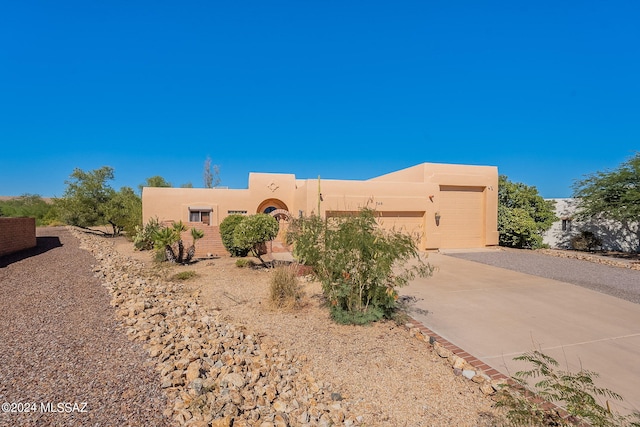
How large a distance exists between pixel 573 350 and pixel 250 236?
27.7 feet

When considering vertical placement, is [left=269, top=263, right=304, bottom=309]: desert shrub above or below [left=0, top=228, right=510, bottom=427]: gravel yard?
above

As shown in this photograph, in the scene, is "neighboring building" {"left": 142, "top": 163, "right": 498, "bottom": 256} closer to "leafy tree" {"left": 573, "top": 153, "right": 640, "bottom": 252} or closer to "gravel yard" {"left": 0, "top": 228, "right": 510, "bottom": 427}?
"leafy tree" {"left": 573, "top": 153, "right": 640, "bottom": 252}

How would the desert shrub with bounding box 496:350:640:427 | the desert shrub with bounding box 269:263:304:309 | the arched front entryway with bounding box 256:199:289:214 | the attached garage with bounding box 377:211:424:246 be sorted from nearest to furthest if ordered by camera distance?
1. the desert shrub with bounding box 496:350:640:427
2. the desert shrub with bounding box 269:263:304:309
3. the attached garage with bounding box 377:211:424:246
4. the arched front entryway with bounding box 256:199:289:214

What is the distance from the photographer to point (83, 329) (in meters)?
5.03

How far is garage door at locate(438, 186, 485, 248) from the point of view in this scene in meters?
18.1

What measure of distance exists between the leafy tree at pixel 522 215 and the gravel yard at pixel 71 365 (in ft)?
65.5

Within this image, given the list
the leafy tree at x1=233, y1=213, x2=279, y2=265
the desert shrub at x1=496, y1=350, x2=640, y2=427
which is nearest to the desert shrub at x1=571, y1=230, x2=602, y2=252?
the leafy tree at x1=233, y1=213, x2=279, y2=265

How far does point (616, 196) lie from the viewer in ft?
54.2

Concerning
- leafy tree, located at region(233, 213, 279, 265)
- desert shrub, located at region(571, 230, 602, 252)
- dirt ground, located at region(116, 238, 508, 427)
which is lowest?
dirt ground, located at region(116, 238, 508, 427)

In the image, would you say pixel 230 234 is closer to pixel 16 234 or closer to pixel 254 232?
pixel 254 232

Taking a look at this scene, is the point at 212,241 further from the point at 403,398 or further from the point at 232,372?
the point at 403,398

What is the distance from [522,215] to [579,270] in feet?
25.9

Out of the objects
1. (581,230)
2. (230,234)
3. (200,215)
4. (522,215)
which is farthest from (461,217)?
(200,215)

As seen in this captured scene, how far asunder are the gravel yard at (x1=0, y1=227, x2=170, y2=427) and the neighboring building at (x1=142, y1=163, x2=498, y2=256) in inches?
420
